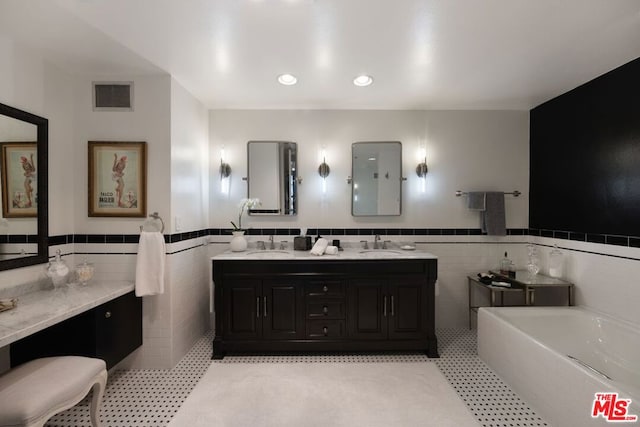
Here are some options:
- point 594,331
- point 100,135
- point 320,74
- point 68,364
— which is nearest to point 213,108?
point 100,135

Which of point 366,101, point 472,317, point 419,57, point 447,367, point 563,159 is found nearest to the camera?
point 419,57

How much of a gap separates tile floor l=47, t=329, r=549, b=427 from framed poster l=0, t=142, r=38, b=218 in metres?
1.42

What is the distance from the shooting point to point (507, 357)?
2.26 metres

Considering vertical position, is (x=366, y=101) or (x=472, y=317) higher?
(x=366, y=101)

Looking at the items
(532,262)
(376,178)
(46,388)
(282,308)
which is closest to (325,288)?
(282,308)

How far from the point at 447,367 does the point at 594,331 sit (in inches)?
46.5

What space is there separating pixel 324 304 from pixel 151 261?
1489 mm

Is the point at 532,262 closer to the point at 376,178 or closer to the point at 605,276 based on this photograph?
the point at 605,276

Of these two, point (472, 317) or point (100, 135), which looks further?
point (472, 317)

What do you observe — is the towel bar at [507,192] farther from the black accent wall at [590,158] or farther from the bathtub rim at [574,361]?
the bathtub rim at [574,361]

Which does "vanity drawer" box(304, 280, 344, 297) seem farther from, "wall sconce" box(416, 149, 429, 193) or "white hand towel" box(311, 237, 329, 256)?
"wall sconce" box(416, 149, 429, 193)

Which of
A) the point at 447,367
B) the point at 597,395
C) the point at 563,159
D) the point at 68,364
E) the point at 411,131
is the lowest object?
the point at 447,367

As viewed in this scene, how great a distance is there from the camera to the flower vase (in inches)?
117

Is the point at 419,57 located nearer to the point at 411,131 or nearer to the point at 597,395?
the point at 411,131
